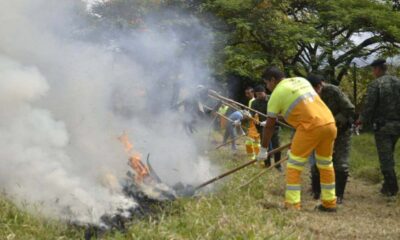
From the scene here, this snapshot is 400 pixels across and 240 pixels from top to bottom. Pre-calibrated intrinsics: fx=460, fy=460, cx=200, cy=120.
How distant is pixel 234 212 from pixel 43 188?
212 cm

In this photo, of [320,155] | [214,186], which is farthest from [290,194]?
[214,186]

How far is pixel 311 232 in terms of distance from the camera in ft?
15.3

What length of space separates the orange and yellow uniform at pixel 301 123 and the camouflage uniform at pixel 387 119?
1499mm

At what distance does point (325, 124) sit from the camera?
5.26 m

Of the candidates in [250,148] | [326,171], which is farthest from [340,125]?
[250,148]

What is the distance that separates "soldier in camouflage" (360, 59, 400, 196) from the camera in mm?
6559

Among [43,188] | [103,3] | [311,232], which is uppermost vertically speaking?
[103,3]

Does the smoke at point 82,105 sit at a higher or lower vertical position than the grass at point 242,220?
higher

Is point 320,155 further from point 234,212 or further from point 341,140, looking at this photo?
point 234,212

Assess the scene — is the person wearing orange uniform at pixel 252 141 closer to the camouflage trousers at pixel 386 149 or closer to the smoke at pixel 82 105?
the smoke at pixel 82 105

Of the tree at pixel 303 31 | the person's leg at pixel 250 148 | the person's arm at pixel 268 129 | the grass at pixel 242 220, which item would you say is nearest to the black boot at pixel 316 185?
the grass at pixel 242 220

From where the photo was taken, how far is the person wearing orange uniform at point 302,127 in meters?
5.28

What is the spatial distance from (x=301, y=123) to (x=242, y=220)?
4.63 feet

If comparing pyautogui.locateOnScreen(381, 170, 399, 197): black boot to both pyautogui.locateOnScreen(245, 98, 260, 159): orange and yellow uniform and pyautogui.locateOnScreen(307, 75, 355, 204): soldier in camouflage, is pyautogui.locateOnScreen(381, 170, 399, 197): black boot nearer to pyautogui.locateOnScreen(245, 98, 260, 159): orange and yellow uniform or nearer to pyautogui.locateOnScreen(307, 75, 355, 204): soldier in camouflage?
pyautogui.locateOnScreen(307, 75, 355, 204): soldier in camouflage
